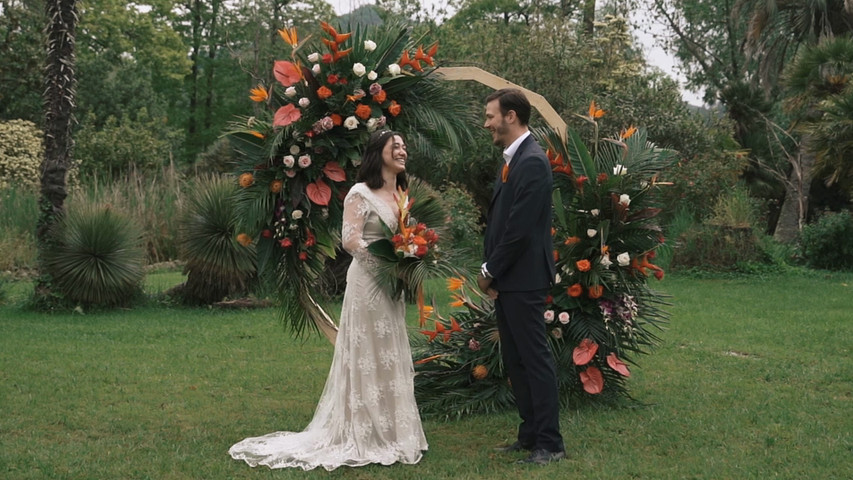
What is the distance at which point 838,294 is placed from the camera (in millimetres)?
14531

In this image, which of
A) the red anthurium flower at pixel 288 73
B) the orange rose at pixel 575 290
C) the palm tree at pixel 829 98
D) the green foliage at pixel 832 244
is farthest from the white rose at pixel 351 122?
the green foliage at pixel 832 244

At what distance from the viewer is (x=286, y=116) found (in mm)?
6633

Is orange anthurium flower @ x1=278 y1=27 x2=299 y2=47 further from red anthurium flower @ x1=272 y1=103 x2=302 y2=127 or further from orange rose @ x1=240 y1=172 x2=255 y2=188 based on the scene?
orange rose @ x1=240 y1=172 x2=255 y2=188

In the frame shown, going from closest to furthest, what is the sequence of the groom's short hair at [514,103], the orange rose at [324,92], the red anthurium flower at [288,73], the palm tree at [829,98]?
1. the groom's short hair at [514,103]
2. the orange rose at [324,92]
3. the red anthurium flower at [288,73]
4. the palm tree at [829,98]

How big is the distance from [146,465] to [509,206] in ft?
9.23

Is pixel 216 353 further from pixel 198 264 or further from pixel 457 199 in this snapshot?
pixel 457 199

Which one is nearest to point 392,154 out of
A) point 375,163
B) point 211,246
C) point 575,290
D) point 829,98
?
point 375,163

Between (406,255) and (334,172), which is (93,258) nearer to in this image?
(334,172)

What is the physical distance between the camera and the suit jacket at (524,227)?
5684mm

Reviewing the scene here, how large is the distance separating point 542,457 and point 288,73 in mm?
3268

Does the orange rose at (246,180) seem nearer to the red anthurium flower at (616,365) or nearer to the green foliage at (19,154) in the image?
the red anthurium flower at (616,365)

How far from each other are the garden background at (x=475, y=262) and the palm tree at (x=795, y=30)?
0.07m

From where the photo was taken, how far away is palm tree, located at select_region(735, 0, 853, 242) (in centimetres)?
2259

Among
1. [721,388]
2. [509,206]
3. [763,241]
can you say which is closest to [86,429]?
[509,206]
